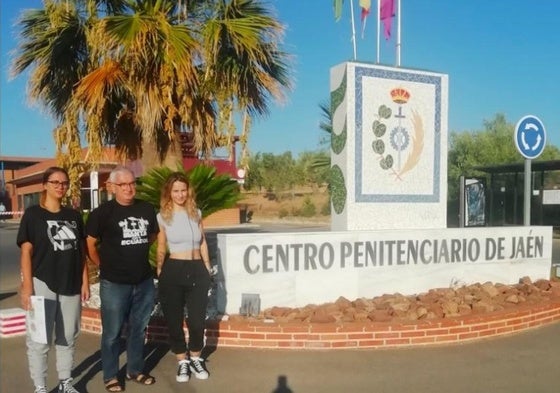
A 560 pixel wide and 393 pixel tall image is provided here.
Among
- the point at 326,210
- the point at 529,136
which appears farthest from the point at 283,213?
the point at 529,136

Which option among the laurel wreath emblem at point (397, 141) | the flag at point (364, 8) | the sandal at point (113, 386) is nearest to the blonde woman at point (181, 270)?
the sandal at point (113, 386)

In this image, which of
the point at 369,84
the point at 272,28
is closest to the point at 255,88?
the point at 272,28

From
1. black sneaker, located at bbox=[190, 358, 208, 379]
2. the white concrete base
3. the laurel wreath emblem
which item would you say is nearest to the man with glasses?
black sneaker, located at bbox=[190, 358, 208, 379]

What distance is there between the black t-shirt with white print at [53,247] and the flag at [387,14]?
5.54 meters

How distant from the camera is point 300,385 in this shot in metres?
4.34

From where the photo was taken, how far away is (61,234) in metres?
3.89

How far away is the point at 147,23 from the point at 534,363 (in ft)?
20.9

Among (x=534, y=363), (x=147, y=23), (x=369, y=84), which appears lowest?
(x=534, y=363)

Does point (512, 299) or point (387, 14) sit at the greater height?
point (387, 14)

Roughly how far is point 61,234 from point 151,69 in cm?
482

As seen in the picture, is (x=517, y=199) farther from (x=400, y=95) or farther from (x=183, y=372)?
(x=183, y=372)

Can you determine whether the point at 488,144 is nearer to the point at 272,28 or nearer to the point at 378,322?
the point at 272,28

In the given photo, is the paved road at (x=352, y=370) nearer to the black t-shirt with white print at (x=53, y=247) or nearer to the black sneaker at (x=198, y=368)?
the black sneaker at (x=198, y=368)

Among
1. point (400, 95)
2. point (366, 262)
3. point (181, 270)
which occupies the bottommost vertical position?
point (366, 262)
